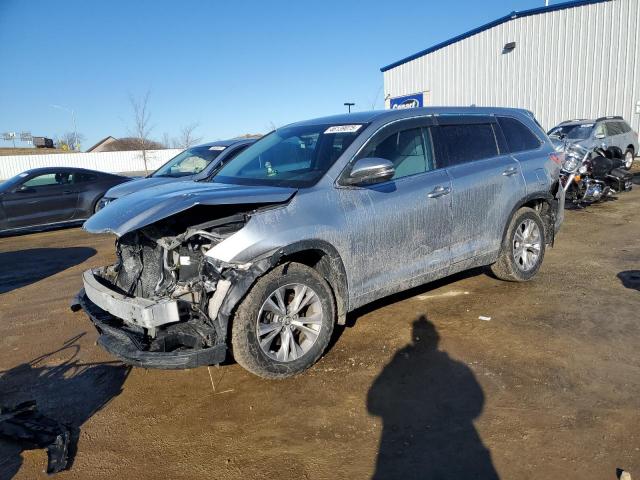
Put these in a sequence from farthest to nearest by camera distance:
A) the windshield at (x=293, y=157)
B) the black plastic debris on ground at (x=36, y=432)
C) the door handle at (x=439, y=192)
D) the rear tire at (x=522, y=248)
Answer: the rear tire at (x=522, y=248), the door handle at (x=439, y=192), the windshield at (x=293, y=157), the black plastic debris on ground at (x=36, y=432)

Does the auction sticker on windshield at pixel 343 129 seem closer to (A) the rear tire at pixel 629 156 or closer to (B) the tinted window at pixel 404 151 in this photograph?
(B) the tinted window at pixel 404 151

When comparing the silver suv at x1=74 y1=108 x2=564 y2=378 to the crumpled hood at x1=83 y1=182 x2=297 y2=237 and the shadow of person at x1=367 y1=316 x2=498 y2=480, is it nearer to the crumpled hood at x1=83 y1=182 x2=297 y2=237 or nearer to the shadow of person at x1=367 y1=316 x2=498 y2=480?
the crumpled hood at x1=83 y1=182 x2=297 y2=237

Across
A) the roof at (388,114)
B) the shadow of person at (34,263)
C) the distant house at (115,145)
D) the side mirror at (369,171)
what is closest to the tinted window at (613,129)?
the roof at (388,114)

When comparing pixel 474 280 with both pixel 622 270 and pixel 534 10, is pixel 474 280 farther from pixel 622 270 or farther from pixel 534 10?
pixel 534 10

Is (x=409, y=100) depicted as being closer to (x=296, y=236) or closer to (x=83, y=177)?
(x=83, y=177)

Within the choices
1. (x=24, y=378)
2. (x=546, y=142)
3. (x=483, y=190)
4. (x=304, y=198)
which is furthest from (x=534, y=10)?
(x=24, y=378)

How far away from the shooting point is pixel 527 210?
17.5 ft

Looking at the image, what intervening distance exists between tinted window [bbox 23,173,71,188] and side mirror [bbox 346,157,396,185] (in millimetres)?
9555

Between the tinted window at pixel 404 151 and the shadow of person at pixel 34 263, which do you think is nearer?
the tinted window at pixel 404 151

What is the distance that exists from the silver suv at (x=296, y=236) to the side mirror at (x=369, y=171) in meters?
0.01

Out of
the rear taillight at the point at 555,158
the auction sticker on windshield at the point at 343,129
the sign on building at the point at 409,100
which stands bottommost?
the rear taillight at the point at 555,158

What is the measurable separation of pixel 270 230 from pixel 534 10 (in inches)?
899

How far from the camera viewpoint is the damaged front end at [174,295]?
10.3ft

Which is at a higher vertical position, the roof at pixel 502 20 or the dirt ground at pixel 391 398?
the roof at pixel 502 20
